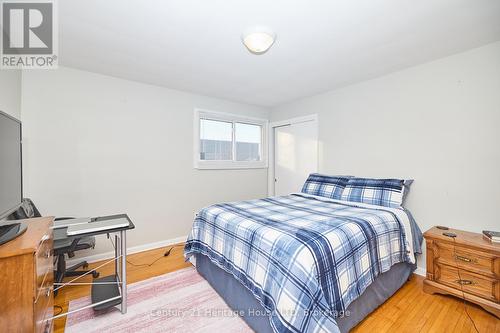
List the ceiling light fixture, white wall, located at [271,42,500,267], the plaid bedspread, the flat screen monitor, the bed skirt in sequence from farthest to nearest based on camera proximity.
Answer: white wall, located at [271,42,500,267], the ceiling light fixture, the bed skirt, the plaid bedspread, the flat screen monitor

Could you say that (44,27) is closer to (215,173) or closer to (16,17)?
(16,17)

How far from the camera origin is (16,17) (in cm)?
166

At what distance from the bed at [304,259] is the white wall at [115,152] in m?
1.17

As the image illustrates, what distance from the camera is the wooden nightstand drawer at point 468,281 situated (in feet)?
5.82

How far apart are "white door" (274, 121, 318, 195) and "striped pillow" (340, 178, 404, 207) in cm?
89

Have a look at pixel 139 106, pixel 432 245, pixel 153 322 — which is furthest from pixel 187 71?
pixel 432 245

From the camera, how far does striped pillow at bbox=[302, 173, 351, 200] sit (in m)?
2.97

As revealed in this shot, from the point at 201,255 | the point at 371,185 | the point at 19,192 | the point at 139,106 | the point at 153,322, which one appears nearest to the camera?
the point at 19,192

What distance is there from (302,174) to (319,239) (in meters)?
2.51

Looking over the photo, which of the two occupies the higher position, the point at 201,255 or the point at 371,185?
the point at 371,185

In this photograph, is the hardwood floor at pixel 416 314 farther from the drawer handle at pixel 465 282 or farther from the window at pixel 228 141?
the window at pixel 228 141

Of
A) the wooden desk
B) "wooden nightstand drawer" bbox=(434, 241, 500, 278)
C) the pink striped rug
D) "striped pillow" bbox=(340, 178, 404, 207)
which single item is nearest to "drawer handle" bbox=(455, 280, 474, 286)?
"wooden nightstand drawer" bbox=(434, 241, 500, 278)
